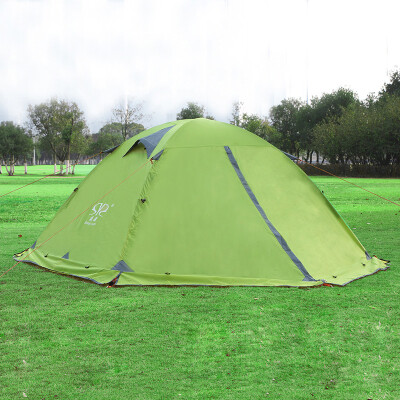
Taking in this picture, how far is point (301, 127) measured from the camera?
77.0 metres

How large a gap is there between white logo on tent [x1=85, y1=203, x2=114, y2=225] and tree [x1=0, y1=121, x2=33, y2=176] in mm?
66975

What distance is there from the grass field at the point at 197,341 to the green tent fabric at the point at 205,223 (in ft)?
1.15

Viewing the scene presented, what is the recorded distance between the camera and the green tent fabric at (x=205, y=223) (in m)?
6.93

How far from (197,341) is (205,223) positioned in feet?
8.22

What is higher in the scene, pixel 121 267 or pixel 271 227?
pixel 271 227

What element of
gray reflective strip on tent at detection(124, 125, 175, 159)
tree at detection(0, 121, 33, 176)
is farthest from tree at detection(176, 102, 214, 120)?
gray reflective strip on tent at detection(124, 125, 175, 159)

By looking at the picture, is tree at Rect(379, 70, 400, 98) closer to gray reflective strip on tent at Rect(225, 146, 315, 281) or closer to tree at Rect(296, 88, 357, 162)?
tree at Rect(296, 88, 357, 162)

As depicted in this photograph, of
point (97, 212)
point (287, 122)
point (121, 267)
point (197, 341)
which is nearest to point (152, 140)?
point (97, 212)

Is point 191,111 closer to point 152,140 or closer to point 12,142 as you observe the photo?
point 12,142

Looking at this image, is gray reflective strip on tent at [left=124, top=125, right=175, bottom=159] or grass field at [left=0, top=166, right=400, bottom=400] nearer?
grass field at [left=0, top=166, right=400, bottom=400]

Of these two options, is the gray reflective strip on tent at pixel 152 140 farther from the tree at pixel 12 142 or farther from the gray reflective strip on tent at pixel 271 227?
the tree at pixel 12 142

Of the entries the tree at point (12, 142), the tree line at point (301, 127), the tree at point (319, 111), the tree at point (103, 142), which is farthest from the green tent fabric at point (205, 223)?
the tree at point (103, 142)

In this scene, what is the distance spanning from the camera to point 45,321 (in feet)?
17.9

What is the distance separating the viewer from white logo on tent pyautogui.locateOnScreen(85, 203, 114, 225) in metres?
7.81
